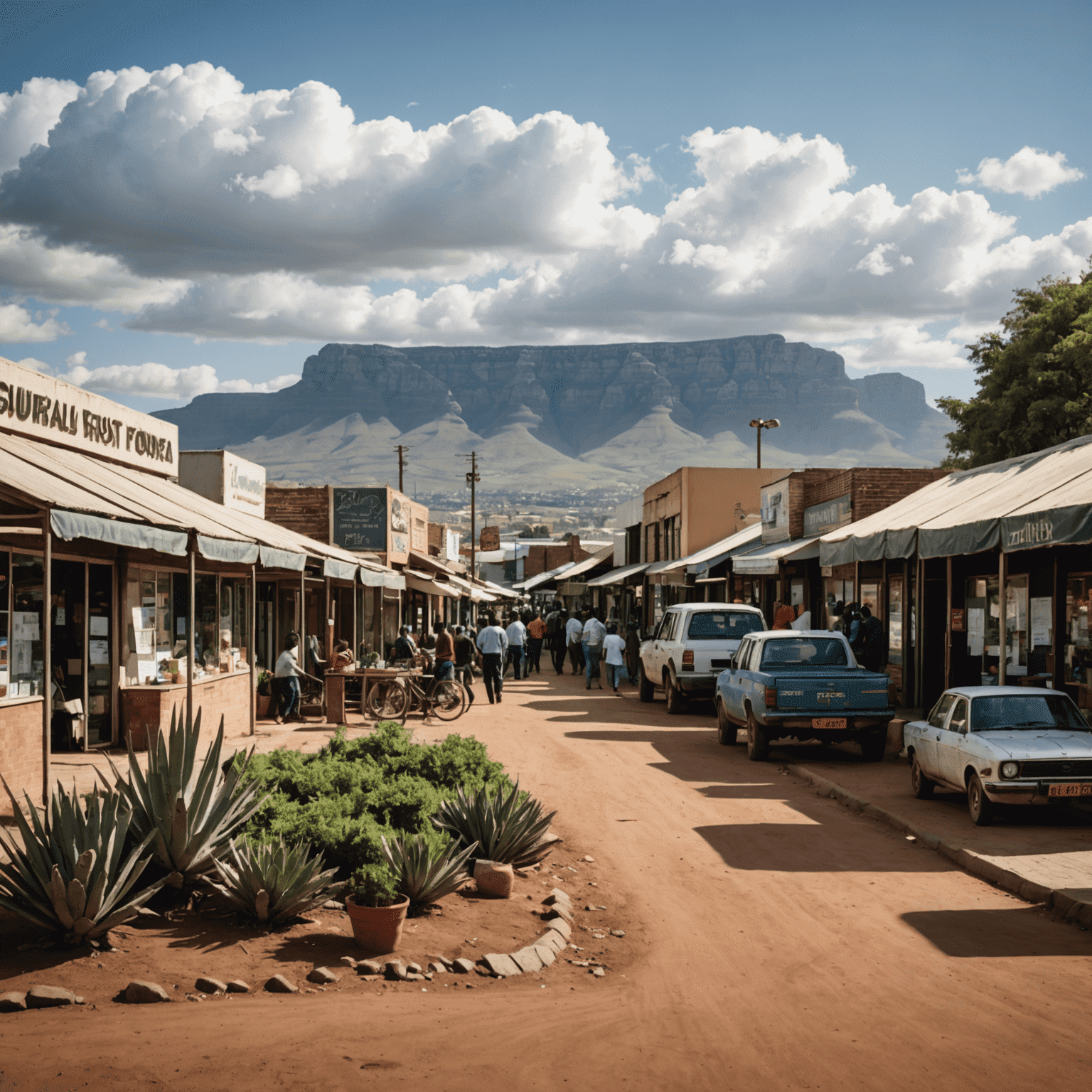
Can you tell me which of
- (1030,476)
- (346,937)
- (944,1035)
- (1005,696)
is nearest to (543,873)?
(346,937)

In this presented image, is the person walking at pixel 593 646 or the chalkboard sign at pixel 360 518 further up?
the chalkboard sign at pixel 360 518

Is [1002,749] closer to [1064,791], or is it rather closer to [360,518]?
[1064,791]

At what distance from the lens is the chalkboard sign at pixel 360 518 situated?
1414 inches

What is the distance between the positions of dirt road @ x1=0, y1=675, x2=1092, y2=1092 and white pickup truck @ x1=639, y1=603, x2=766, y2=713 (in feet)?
38.3

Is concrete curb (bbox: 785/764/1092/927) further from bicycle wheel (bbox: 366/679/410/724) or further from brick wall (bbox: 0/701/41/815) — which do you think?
bicycle wheel (bbox: 366/679/410/724)

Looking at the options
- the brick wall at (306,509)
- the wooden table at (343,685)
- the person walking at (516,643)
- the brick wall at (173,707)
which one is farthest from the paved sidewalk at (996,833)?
the brick wall at (306,509)

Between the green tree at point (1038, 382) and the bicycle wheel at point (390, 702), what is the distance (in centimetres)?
2206

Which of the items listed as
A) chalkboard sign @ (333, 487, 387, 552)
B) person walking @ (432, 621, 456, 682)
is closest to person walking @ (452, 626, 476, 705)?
person walking @ (432, 621, 456, 682)

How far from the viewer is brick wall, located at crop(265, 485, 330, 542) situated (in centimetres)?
3522

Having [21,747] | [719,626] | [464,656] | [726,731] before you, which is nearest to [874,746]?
[726,731]

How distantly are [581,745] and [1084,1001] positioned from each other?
11230 millimetres

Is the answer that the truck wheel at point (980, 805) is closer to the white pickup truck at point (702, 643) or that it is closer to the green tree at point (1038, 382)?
the white pickup truck at point (702, 643)

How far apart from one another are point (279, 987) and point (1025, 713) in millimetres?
8095

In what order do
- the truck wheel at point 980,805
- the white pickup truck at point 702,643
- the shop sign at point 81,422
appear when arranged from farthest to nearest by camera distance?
1. the white pickup truck at point 702,643
2. the shop sign at point 81,422
3. the truck wheel at point 980,805
